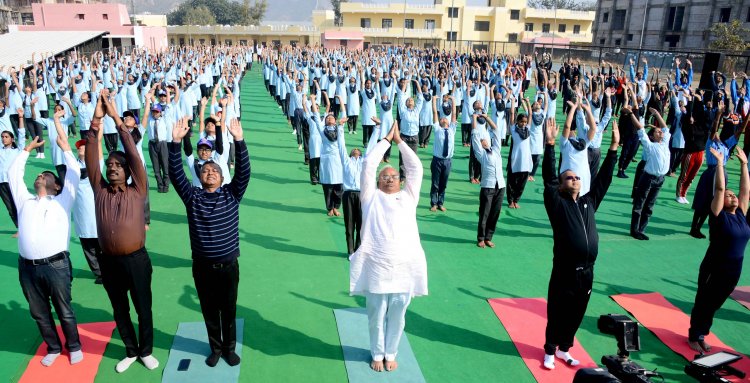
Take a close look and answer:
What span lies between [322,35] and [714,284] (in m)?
51.2

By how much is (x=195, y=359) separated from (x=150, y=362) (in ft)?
1.16

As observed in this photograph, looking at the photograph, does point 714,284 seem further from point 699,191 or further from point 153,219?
point 153,219

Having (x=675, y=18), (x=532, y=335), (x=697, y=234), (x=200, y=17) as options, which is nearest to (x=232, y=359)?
(x=532, y=335)

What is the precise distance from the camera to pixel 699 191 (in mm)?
7594

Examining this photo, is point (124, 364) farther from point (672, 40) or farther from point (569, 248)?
point (672, 40)

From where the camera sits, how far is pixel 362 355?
4680 mm

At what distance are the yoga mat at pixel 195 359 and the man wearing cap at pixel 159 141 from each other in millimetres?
4871

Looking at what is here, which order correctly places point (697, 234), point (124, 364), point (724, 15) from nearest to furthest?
point (124, 364) → point (697, 234) → point (724, 15)

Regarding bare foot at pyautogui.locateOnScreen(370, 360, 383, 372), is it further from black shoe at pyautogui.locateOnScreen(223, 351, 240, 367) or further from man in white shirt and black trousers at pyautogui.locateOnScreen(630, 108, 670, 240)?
man in white shirt and black trousers at pyautogui.locateOnScreen(630, 108, 670, 240)

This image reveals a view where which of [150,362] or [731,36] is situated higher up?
[731,36]

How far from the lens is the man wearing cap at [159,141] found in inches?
353

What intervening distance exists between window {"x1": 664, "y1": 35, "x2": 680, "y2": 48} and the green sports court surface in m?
39.7

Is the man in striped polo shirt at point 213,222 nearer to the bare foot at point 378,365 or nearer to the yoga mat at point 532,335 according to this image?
the bare foot at point 378,365

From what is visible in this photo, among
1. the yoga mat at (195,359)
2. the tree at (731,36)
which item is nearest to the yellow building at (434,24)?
the tree at (731,36)
